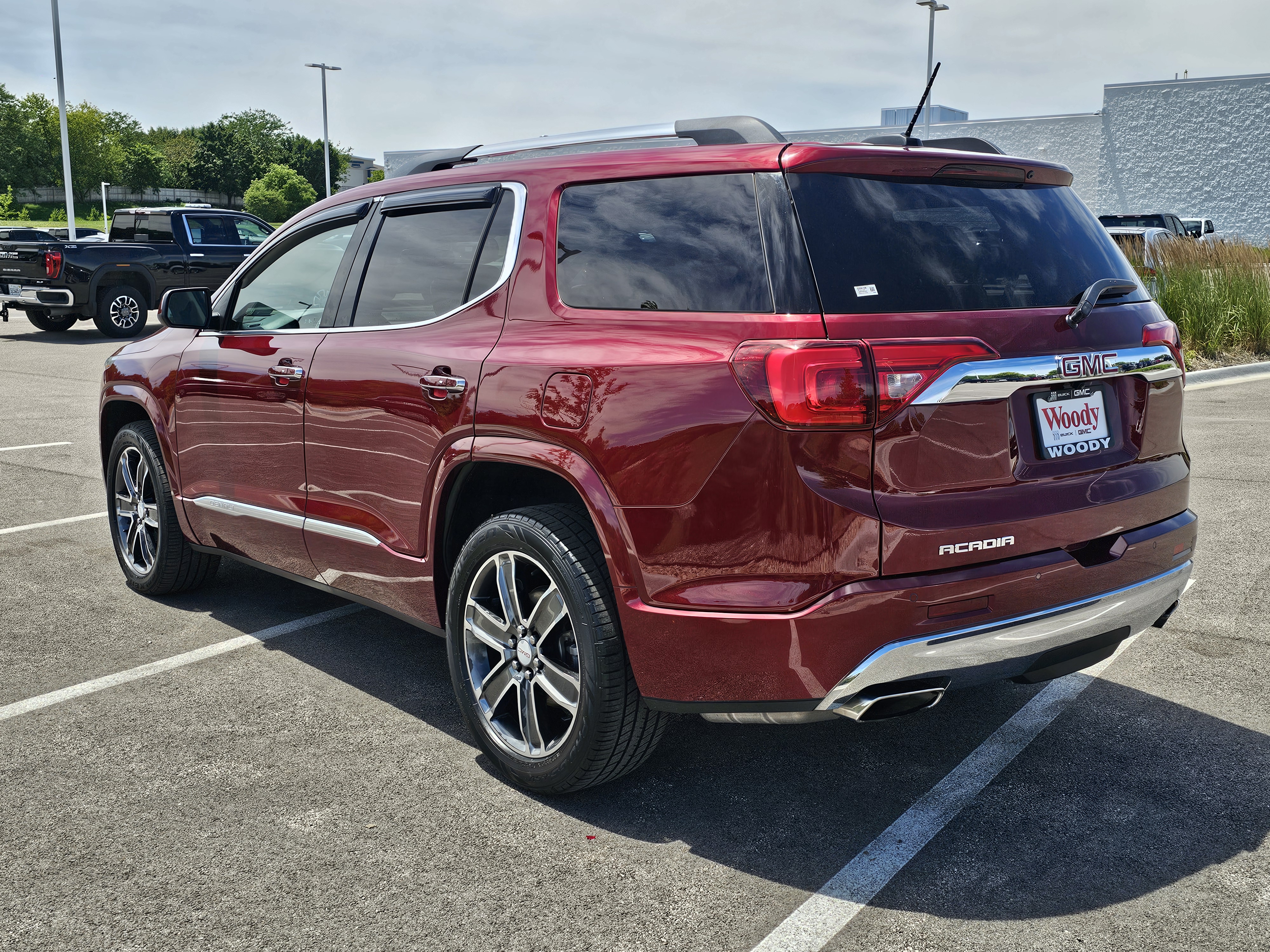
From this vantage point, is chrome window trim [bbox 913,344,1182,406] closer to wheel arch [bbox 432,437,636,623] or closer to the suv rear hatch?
the suv rear hatch

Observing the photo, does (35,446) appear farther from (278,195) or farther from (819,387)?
(278,195)

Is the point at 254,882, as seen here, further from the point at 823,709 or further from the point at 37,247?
the point at 37,247

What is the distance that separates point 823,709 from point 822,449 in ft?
2.16

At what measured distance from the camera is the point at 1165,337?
3557 mm

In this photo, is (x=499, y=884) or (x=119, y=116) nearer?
Result: (x=499, y=884)

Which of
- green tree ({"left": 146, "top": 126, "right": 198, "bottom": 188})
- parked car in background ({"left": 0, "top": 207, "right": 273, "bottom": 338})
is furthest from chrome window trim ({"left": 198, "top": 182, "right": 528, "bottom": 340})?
green tree ({"left": 146, "top": 126, "right": 198, "bottom": 188})

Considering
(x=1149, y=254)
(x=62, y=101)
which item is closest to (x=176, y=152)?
(x=62, y=101)

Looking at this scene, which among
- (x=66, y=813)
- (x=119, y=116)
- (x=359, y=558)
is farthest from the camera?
(x=119, y=116)

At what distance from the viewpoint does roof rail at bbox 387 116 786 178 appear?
3.35 m

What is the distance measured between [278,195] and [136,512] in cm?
9121

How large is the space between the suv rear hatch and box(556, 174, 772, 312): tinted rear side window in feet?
0.57

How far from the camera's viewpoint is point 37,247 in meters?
18.6

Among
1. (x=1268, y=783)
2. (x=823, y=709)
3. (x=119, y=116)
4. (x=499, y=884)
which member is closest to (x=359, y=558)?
(x=499, y=884)

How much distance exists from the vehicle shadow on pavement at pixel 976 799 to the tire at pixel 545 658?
148 mm
